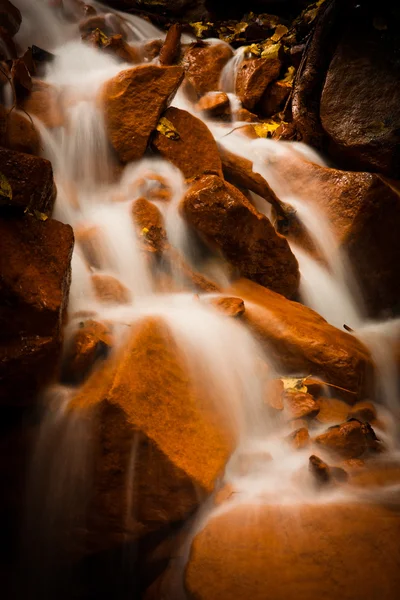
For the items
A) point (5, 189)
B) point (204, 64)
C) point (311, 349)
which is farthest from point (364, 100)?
point (5, 189)

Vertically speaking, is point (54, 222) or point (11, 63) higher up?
point (11, 63)

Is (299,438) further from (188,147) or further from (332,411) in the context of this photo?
(188,147)

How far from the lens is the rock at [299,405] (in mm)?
3570

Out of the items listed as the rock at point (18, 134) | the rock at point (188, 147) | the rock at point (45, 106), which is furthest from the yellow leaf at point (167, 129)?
the rock at point (18, 134)

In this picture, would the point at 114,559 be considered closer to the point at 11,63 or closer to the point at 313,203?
the point at 313,203

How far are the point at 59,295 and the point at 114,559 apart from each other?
81.6 inches

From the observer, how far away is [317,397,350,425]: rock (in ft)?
11.9

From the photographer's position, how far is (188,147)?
6.34m

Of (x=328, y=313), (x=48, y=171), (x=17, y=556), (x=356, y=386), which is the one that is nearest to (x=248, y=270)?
(x=328, y=313)

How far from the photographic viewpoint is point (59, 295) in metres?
2.90

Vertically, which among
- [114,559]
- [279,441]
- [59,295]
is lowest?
[114,559]

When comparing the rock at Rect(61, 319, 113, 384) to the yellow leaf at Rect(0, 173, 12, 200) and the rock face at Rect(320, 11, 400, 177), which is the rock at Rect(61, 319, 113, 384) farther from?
the rock face at Rect(320, 11, 400, 177)

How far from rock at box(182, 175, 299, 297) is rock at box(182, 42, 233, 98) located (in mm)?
7372

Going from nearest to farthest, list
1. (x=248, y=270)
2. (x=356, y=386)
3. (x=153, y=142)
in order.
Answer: (x=356, y=386) → (x=248, y=270) → (x=153, y=142)
